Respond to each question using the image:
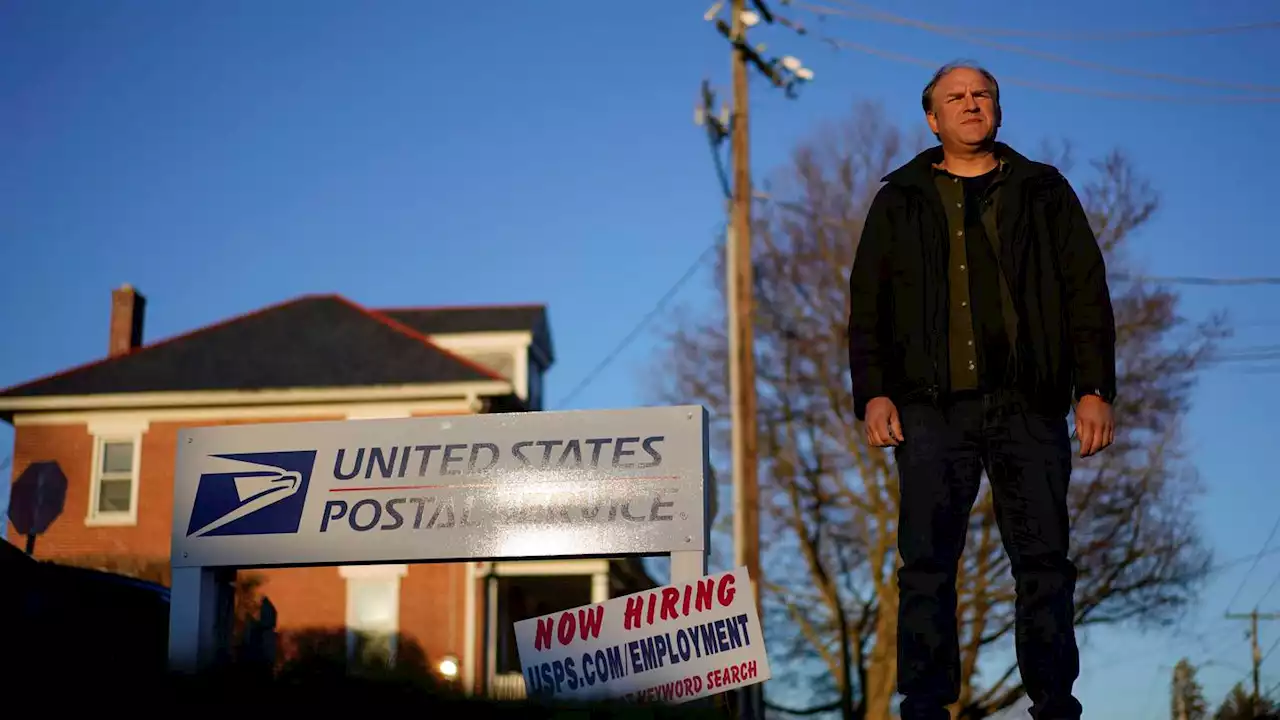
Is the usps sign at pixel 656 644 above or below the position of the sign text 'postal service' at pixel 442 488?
below

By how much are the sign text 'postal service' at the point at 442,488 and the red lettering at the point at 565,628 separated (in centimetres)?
32

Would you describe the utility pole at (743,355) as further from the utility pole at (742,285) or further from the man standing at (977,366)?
the man standing at (977,366)

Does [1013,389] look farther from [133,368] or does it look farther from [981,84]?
[133,368]

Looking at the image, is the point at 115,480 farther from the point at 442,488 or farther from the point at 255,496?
the point at 442,488

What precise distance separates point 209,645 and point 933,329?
4026 millimetres

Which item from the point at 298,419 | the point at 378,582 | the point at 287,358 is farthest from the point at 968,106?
the point at 287,358

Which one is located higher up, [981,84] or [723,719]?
[981,84]

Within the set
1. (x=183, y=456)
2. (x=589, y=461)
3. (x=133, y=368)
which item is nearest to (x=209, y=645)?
(x=183, y=456)

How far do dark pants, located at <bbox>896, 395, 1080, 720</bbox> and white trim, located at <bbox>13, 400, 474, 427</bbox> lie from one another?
26105 mm

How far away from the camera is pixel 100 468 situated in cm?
3203

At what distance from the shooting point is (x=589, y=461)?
6996 millimetres

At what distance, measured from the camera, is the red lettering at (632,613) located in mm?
6707

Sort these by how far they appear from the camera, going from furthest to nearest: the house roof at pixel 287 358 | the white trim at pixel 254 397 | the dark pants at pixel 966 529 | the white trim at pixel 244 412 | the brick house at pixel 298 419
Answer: the house roof at pixel 287 358 → the white trim at pixel 244 412 → the white trim at pixel 254 397 → the brick house at pixel 298 419 → the dark pants at pixel 966 529

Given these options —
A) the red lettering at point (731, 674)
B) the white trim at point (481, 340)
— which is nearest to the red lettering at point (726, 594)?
the red lettering at point (731, 674)
